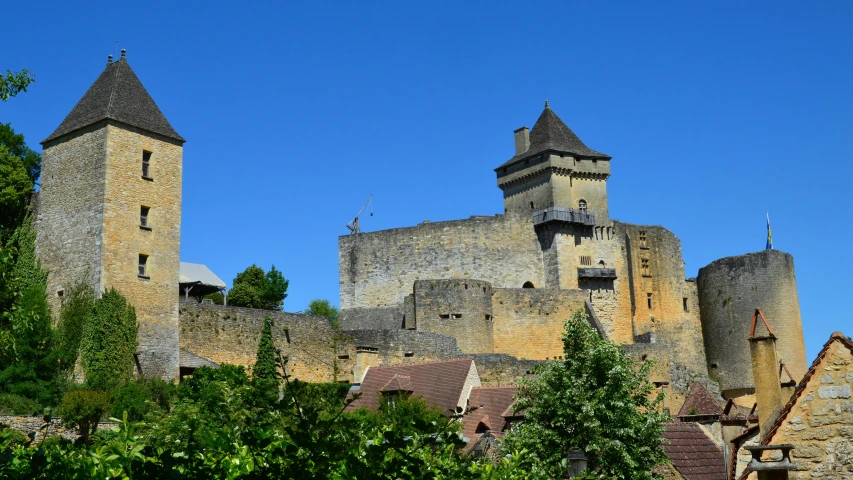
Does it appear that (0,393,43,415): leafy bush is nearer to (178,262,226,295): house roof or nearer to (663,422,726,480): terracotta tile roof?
(663,422,726,480): terracotta tile roof

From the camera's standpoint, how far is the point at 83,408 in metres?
24.9

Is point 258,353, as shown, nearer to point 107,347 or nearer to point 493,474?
point 107,347

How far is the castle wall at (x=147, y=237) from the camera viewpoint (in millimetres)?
29609

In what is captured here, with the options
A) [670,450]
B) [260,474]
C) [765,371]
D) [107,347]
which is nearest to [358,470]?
[260,474]

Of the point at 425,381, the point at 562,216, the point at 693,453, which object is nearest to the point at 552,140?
the point at 562,216

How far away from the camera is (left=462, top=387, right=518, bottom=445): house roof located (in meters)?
28.7

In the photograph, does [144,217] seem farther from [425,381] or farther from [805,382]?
[805,382]

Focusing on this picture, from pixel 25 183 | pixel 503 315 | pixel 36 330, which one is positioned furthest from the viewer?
pixel 503 315

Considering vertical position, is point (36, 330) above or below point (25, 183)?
below

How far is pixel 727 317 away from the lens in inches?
2094

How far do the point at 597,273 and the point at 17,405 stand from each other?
33.9 m

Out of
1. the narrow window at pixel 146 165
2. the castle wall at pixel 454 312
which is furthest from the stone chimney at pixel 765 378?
the castle wall at pixel 454 312

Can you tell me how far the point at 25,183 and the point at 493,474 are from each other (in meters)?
28.2

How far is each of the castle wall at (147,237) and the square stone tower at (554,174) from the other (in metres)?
26.0
